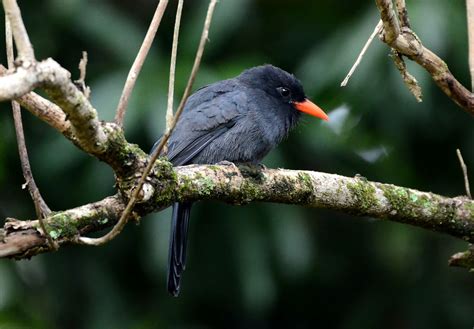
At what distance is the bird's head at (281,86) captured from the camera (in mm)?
4844

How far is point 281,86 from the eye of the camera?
4.89 m

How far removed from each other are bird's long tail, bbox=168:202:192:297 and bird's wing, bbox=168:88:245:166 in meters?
0.30

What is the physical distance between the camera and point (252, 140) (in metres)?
4.40

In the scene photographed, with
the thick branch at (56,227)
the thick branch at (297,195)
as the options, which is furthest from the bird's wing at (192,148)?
the thick branch at (56,227)

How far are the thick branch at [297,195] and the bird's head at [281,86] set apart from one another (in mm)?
1418

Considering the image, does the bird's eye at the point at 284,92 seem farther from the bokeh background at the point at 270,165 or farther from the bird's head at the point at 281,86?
the bokeh background at the point at 270,165

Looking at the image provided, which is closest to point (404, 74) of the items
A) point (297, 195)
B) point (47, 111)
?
point (297, 195)

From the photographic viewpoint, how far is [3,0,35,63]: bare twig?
2020 mm

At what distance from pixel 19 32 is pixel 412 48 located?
1.62 meters

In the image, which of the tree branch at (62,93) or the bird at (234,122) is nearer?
the tree branch at (62,93)

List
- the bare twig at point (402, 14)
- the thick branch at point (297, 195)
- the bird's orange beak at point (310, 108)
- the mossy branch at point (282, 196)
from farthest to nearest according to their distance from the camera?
the bird's orange beak at point (310, 108) → the bare twig at point (402, 14) → the thick branch at point (297, 195) → the mossy branch at point (282, 196)

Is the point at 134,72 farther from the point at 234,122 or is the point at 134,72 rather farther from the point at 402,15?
the point at 234,122

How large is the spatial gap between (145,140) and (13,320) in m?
1.36

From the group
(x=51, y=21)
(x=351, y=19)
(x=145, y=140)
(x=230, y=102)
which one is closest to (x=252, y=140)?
(x=230, y=102)
